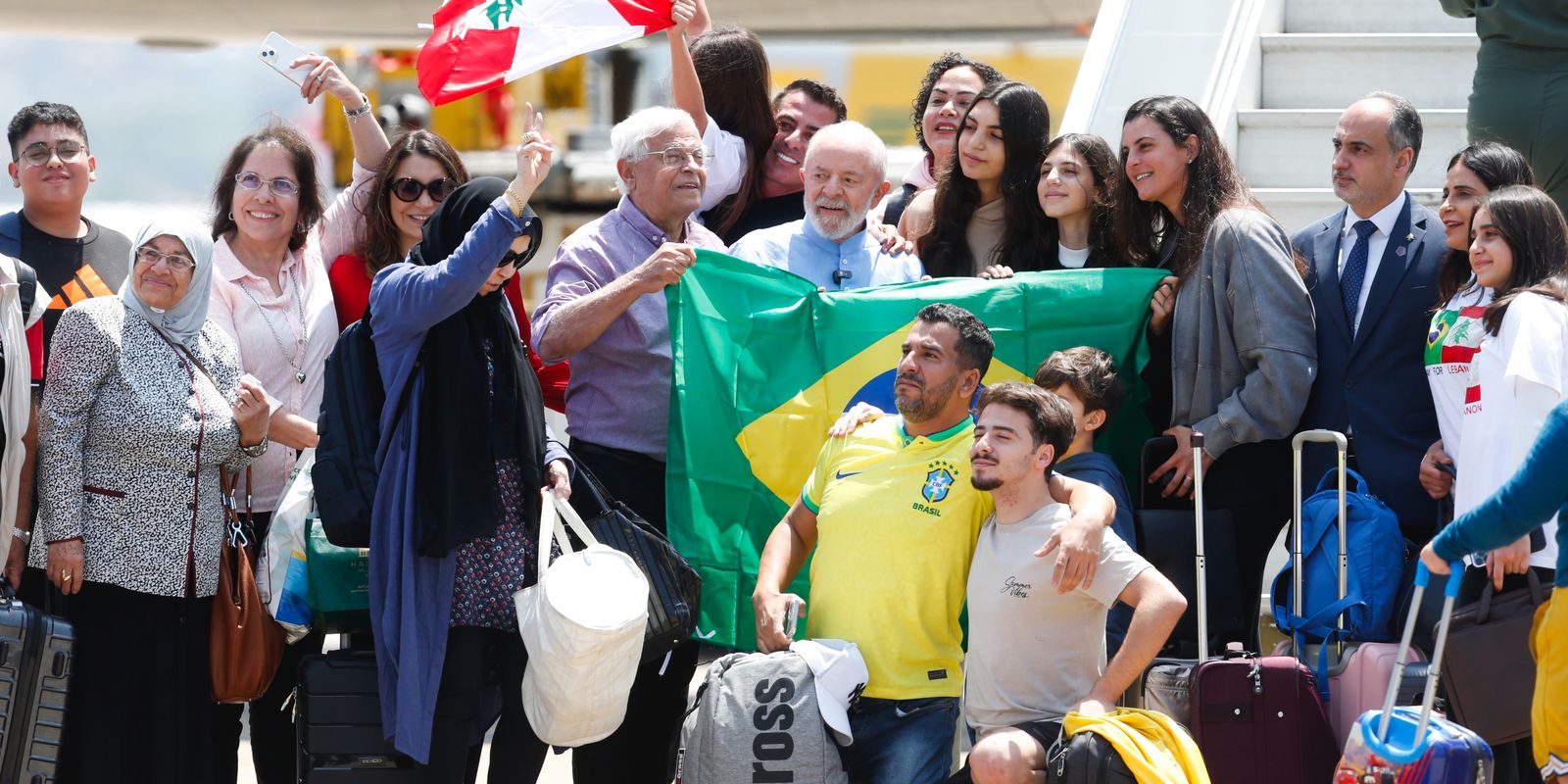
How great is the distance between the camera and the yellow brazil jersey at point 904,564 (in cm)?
489

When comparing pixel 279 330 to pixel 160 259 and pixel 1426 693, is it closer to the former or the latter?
pixel 160 259

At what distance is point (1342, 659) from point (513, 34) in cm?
322

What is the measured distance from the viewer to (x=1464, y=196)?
5234mm

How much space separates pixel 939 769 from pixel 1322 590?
114 cm

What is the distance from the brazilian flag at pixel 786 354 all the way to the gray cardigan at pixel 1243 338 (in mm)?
217

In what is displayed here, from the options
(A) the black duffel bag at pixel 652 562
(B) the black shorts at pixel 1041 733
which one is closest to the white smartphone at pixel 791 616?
(A) the black duffel bag at pixel 652 562

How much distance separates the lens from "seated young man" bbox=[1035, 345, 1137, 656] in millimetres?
5047

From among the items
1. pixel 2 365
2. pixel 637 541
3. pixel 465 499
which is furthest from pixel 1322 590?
pixel 2 365

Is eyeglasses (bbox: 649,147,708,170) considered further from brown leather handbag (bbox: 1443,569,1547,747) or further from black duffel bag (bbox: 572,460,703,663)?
brown leather handbag (bbox: 1443,569,1547,747)

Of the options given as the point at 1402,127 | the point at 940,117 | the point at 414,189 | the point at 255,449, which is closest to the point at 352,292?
the point at 414,189

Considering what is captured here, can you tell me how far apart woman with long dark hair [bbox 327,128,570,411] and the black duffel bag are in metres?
0.63

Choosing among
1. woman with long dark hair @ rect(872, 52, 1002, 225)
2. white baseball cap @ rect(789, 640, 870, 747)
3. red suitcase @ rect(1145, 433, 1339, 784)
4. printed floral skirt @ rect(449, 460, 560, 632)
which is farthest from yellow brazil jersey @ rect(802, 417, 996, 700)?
woman with long dark hair @ rect(872, 52, 1002, 225)

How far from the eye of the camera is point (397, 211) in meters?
5.62

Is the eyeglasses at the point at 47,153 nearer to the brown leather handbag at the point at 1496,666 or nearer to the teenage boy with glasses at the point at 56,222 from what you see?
the teenage boy with glasses at the point at 56,222
